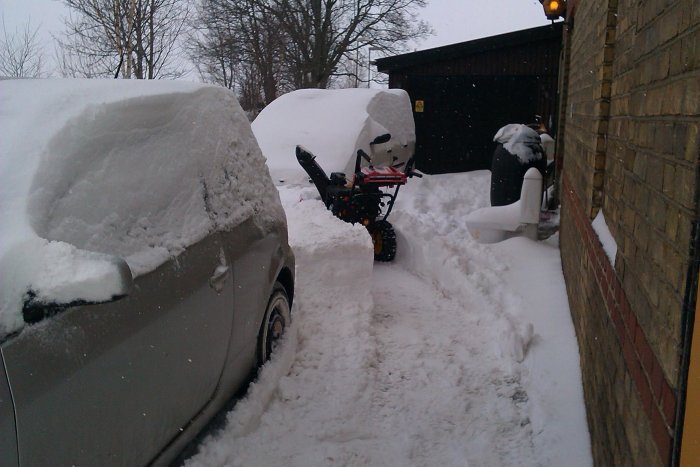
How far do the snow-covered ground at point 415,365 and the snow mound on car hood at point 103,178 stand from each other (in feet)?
3.66

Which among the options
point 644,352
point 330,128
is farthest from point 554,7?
point 644,352

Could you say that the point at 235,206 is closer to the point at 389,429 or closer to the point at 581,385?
the point at 389,429

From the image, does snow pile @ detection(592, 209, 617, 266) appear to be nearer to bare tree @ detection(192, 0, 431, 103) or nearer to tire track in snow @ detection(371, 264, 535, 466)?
tire track in snow @ detection(371, 264, 535, 466)

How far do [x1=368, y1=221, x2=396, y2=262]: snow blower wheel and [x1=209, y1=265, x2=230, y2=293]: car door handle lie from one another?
12.4 ft

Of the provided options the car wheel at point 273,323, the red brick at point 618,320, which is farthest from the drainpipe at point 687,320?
the car wheel at point 273,323

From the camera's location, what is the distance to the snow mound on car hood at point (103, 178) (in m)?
1.96

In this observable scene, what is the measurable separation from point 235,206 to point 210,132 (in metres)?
0.42

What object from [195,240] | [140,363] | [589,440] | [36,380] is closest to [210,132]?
[195,240]

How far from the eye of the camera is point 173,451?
2.75 metres

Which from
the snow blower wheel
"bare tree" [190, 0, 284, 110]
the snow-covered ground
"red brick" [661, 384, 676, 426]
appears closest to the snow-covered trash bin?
the snow-covered ground

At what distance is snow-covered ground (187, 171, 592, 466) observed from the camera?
11.2 feet

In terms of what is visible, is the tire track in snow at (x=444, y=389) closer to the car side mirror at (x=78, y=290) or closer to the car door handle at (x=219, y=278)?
the car door handle at (x=219, y=278)

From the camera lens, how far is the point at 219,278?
10.2ft

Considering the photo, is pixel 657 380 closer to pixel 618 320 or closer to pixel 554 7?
pixel 618 320
